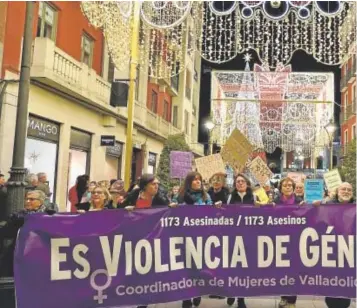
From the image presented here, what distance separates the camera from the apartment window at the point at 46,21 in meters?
14.5

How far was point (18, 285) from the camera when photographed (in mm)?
4852

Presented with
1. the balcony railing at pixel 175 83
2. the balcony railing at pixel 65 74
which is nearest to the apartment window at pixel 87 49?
the balcony railing at pixel 65 74

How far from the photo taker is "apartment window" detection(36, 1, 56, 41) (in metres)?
14.5

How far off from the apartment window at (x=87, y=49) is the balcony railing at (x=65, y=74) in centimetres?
94

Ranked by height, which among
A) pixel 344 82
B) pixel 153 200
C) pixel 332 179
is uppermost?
pixel 344 82

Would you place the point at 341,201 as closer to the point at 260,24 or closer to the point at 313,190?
the point at 313,190

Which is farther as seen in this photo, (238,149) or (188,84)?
(188,84)

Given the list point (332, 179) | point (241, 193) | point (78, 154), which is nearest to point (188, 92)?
point (78, 154)

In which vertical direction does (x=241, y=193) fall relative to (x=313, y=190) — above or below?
below

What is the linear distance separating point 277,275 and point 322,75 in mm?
18110

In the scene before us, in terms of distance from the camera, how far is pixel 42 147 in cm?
1445

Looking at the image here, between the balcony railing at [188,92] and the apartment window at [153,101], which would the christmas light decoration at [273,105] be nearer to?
the apartment window at [153,101]

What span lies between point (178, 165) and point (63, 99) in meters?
4.93

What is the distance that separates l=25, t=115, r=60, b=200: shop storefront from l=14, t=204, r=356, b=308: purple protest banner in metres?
8.80
